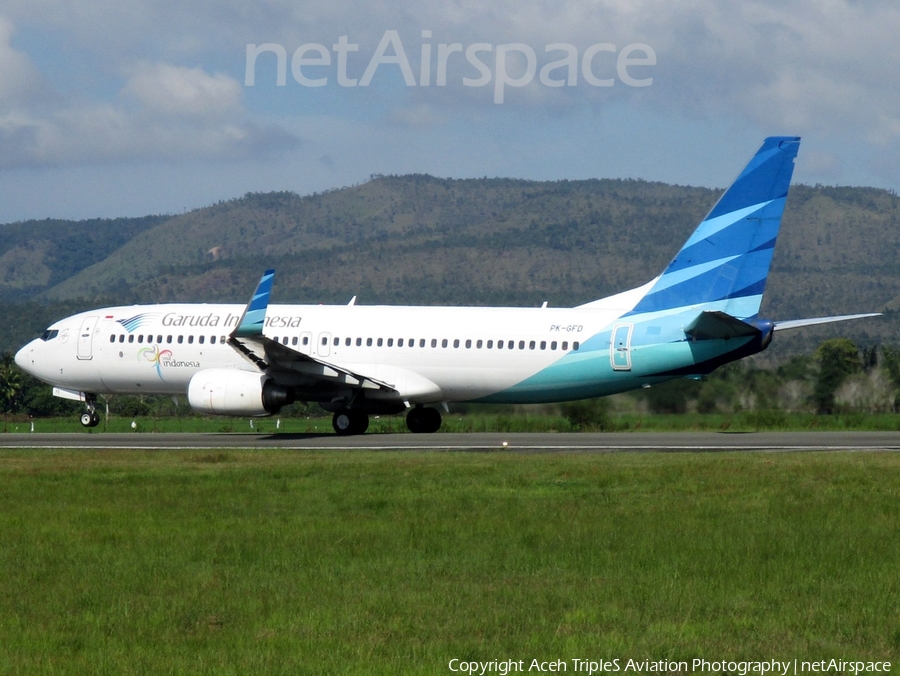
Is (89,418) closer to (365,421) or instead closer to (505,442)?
(365,421)

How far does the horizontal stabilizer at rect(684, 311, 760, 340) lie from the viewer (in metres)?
33.7

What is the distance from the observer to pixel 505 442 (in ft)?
109

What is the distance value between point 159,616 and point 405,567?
10.2 ft

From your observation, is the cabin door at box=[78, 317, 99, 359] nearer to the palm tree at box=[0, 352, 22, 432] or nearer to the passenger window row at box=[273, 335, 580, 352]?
the passenger window row at box=[273, 335, 580, 352]

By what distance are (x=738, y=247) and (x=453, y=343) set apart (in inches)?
336

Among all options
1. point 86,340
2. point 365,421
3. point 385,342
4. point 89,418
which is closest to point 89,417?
point 89,418

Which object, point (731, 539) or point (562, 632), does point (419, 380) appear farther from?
point (562, 632)

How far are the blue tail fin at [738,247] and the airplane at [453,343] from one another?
0.04 metres

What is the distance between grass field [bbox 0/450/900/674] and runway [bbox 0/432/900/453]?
25.5 ft

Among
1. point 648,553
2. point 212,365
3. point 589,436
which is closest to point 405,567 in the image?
point 648,553

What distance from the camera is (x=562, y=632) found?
10.6m

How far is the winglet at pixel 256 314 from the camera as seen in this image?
35.8 m

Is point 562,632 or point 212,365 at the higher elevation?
point 212,365

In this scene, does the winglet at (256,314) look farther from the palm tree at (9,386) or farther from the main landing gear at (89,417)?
the palm tree at (9,386)
